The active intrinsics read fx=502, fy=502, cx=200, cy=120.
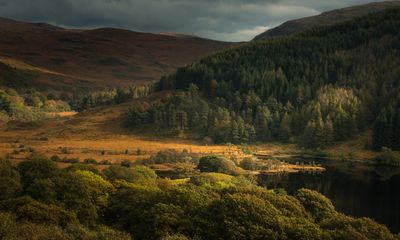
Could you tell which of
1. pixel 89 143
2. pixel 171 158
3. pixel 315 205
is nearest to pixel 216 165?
pixel 171 158

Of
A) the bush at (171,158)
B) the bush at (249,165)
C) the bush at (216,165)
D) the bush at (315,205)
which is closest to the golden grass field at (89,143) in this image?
the bush at (171,158)

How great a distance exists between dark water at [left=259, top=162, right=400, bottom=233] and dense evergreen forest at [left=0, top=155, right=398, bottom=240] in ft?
75.8

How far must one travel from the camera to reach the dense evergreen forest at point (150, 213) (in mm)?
41459

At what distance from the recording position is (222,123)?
173 meters

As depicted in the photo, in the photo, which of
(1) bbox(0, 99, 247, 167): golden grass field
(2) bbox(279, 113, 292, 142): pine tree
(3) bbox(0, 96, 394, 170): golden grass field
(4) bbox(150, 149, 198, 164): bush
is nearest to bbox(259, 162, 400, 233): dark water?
(4) bbox(150, 149, 198, 164): bush

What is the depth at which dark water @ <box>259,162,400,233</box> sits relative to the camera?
76506 mm

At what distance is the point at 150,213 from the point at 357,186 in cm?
6045

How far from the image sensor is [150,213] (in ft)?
159

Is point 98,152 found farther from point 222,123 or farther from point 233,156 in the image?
point 222,123

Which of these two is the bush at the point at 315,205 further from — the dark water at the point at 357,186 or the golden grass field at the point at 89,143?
the golden grass field at the point at 89,143

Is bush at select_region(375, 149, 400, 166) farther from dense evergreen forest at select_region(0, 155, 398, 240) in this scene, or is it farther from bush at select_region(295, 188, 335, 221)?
dense evergreen forest at select_region(0, 155, 398, 240)

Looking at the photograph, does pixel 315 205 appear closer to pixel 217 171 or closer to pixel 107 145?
pixel 217 171

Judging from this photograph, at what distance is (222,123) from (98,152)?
49.9 m

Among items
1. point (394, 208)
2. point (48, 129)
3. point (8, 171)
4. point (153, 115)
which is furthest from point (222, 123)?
point (8, 171)
